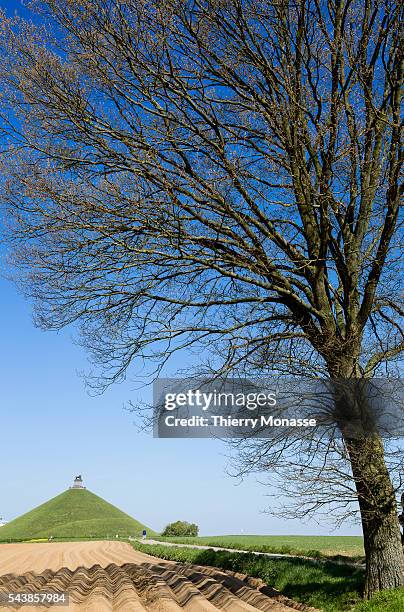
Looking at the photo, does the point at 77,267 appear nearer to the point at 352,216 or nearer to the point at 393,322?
the point at 352,216

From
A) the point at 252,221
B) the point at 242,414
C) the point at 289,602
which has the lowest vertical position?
the point at 289,602

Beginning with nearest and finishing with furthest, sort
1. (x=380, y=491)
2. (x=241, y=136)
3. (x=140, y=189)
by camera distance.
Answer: (x=380, y=491), (x=140, y=189), (x=241, y=136)

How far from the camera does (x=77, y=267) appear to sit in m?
9.53

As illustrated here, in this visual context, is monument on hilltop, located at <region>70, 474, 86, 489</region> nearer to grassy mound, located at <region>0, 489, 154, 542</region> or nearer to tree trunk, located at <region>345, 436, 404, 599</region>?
grassy mound, located at <region>0, 489, 154, 542</region>

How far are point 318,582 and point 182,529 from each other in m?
31.4

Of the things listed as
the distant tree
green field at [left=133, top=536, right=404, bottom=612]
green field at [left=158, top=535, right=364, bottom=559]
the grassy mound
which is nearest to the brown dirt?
green field at [left=133, top=536, right=404, bottom=612]

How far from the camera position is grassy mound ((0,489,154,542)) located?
45375 millimetres

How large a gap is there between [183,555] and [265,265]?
12358 millimetres

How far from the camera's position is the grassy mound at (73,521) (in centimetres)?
4538

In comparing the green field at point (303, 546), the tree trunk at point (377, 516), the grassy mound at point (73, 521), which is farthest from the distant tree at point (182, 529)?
the tree trunk at point (377, 516)

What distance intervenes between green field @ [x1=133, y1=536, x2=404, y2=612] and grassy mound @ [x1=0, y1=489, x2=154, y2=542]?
3136 cm

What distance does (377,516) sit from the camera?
8.41m

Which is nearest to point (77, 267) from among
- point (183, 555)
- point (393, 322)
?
point (393, 322)

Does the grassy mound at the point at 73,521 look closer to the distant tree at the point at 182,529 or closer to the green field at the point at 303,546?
the distant tree at the point at 182,529
